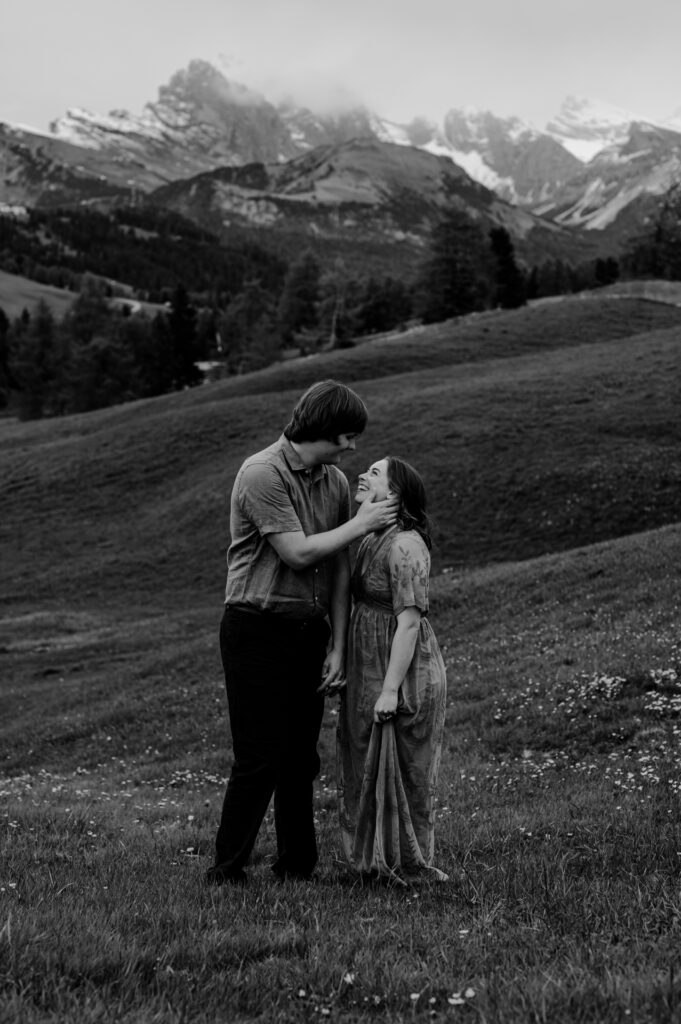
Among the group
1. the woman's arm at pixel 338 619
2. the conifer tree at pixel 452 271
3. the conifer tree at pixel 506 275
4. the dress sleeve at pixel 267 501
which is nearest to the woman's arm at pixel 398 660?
the woman's arm at pixel 338 619

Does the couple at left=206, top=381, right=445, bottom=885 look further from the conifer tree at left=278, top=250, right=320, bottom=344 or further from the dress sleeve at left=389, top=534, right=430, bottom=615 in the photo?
the conifer tree at left=278, top=250, right=320, bottom=344

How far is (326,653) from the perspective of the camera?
756cm

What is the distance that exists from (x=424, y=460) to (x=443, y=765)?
109 feet

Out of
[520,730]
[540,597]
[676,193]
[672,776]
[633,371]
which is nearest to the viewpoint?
[672,776]

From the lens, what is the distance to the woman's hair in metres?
7.29

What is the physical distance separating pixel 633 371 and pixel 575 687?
42.8 m

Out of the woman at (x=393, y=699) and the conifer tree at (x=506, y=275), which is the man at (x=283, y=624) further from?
the conifer tree at (x=506, y=275)

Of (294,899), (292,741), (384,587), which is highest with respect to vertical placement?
(384,587)

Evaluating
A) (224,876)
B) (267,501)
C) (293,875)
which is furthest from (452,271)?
(224,876)

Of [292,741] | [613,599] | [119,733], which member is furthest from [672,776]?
[119,733]

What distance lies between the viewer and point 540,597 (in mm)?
22391

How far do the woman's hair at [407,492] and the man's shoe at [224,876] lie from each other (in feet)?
9.48

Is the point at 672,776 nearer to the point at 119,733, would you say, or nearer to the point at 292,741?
the point at 292,741

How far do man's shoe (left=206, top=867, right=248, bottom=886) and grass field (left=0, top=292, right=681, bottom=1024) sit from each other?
0.22 metres
